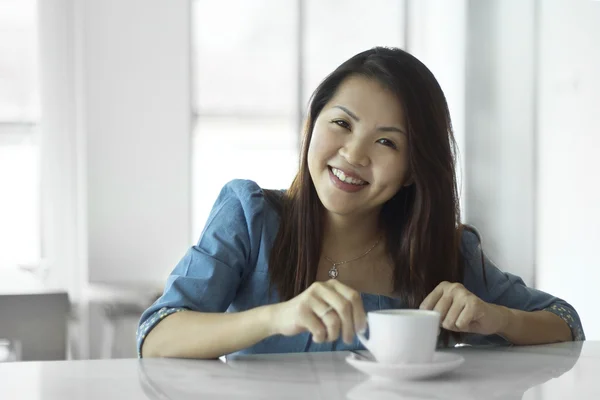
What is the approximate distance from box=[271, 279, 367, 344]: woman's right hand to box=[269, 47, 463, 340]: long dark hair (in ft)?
1.25

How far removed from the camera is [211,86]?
3.10m

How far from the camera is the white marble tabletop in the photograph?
0.82 metres

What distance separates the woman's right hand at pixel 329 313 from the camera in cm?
90

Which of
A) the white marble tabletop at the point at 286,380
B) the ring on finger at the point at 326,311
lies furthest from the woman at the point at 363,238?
the ring on finger at the point at 326,311

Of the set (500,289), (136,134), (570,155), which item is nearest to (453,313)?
(500,289)

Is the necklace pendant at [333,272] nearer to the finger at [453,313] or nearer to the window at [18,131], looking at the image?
the finger at [453,313]

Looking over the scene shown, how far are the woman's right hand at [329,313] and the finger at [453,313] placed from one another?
0.24 metres

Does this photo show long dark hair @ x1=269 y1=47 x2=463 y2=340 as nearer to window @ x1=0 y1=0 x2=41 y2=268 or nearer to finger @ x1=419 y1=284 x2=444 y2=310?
finger @ x1=419 y1=284 x2=444 y2=310

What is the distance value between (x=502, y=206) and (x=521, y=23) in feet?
2.54

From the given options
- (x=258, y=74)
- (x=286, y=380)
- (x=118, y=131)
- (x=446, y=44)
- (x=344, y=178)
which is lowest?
(x=286, y=380)

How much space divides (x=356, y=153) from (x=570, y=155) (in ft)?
6.61

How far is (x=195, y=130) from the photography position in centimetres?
308

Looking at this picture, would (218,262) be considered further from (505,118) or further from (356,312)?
(505,118)

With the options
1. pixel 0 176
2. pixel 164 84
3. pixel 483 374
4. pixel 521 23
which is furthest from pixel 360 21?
pixel 483 374
